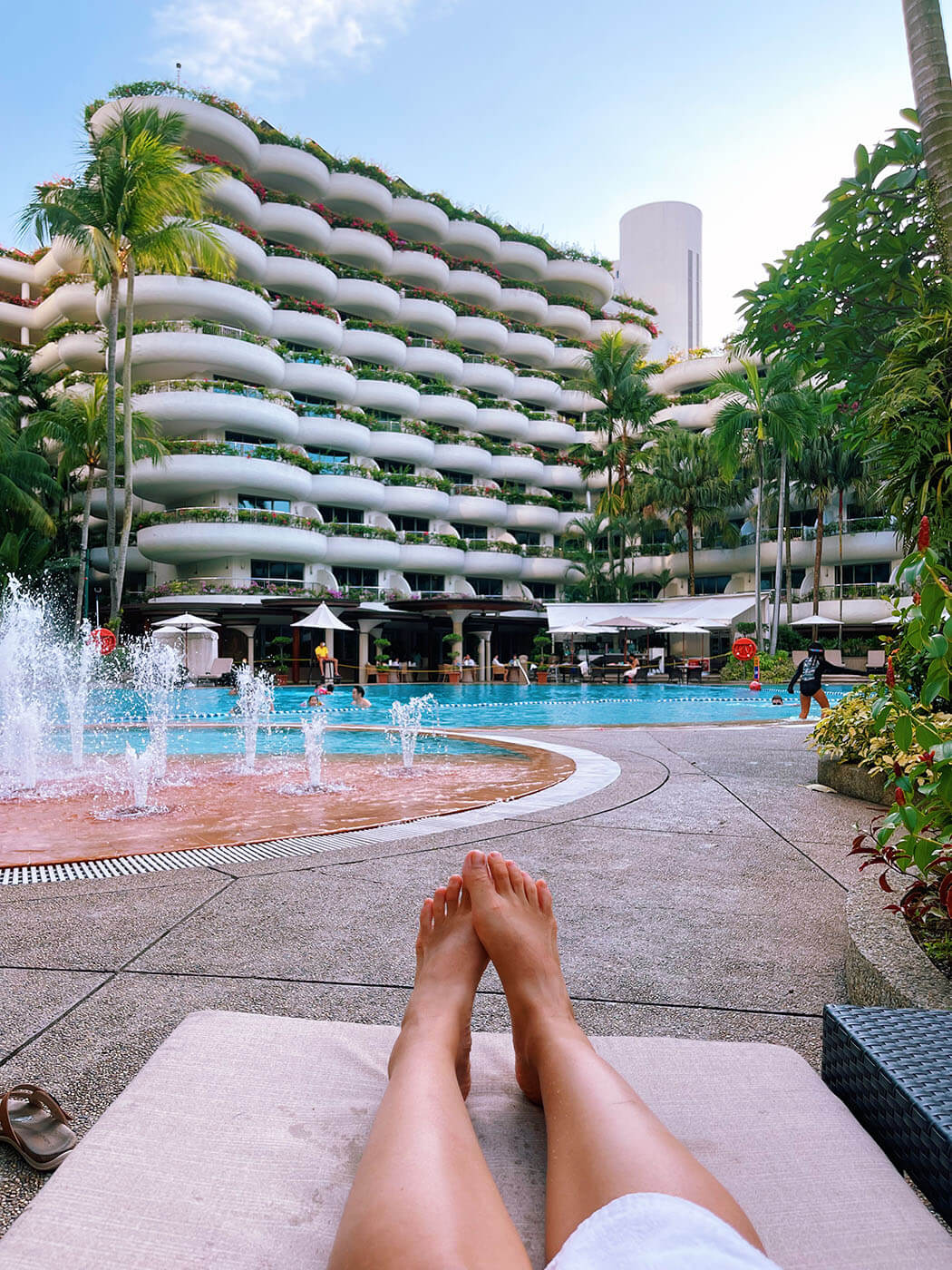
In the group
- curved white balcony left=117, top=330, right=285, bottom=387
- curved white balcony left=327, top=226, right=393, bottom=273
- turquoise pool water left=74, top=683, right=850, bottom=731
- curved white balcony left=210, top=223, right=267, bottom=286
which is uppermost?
curved white balcony left=327, top=226, right=393, bottom=273

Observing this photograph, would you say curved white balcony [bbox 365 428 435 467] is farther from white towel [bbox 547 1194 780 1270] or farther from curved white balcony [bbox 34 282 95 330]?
white towel [bbox 547 1194 780 1270]

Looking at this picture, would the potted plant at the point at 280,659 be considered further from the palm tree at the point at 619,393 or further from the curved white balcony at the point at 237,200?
the curved white balcony at the point at 237,200

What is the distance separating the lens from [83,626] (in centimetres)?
2216

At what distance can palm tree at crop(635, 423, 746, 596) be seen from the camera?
34500 mm

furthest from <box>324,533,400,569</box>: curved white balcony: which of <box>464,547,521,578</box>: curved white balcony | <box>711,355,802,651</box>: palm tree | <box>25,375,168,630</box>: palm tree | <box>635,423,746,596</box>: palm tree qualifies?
<box>711,355,802,651</box>: palm tree

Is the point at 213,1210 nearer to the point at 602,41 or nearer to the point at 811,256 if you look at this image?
the point at 811,256

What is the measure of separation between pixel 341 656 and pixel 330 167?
23343 mm

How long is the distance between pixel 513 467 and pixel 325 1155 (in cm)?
4058

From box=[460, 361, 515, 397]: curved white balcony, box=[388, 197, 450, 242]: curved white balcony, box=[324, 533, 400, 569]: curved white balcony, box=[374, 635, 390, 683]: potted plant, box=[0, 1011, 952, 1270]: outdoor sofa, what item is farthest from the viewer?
box=[460, 361, 515, 397]: curved white balcony

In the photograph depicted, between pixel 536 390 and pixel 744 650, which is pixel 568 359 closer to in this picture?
pixel 536 390

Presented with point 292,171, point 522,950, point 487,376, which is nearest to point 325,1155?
point 522,950

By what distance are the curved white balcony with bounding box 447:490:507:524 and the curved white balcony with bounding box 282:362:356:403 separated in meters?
6.98

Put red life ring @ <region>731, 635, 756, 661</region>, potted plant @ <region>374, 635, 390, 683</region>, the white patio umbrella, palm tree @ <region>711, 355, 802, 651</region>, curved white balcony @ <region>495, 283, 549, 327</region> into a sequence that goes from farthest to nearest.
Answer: curved white balcony @ <region>495, 283, 549, 327</region>
palm tree @ <region>711, 355, 802, 651</region>
potted plant @ <region>374, 635, 390, 683</region>
the white patio umbrella
red life ring @ <region>731, 635, 756, 661</region>

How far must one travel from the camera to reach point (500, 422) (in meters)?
40.9
